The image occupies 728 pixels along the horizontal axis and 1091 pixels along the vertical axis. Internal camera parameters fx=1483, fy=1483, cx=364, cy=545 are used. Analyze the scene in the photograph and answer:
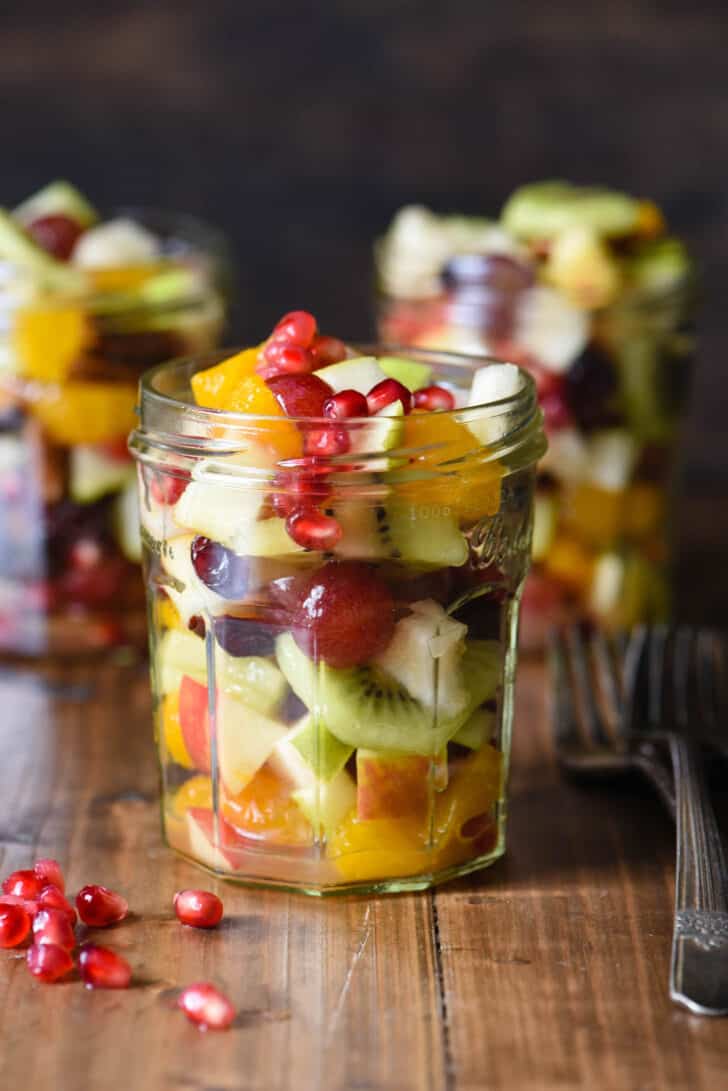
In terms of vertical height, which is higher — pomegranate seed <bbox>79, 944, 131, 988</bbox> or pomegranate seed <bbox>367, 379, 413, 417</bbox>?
pomegranate seed <bbox>367, 379, 413, 417</bbox>

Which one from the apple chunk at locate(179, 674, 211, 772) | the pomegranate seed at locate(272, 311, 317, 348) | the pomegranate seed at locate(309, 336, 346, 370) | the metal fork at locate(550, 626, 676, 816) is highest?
the pomegranate seed at locate(272, 311, 317, 348)

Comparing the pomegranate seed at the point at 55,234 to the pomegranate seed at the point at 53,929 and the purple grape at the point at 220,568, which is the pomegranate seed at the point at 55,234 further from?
the pomegranate seed at the point at 53,929

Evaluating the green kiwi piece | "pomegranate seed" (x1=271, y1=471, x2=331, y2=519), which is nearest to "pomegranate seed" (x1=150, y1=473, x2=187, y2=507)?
Answer: "pomegranate seed" (x1=271, y1=471, x2=331, y2=519)

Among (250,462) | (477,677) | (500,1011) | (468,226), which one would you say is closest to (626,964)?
(500,1011)

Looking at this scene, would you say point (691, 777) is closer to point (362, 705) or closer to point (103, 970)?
point (362, 705)

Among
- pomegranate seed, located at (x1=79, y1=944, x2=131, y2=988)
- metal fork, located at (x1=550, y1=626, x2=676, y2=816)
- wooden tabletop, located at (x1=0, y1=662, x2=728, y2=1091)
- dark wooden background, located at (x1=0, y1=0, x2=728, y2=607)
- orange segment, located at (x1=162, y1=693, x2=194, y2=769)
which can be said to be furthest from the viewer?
dark wooden background, located at (x1=0, y1=0, x2=728, y2=607)

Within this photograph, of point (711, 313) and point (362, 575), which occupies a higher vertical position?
point (362, 575)

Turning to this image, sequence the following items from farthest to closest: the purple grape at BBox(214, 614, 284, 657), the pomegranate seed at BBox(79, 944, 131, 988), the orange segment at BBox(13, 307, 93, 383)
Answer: the orange segment at BBox(13, 307, 93, 383)
the purple grape at BBox(214, 614, 284, 657)
the pomegranate seed at BBox(79, 944, 131, 988)

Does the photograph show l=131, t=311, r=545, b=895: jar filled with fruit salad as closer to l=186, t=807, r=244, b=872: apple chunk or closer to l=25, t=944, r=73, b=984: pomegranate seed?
l=186, t=807, r=244, b=872: apple chunk

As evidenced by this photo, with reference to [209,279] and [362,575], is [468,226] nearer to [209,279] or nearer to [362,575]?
[209,279]
